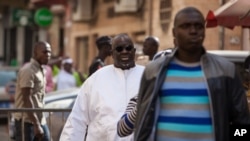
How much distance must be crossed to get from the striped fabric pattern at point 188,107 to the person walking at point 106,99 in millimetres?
1842

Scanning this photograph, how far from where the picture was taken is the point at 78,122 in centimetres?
705

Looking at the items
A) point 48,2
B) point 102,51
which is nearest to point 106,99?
point 102,51

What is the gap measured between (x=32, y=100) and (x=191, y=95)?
18.1ft

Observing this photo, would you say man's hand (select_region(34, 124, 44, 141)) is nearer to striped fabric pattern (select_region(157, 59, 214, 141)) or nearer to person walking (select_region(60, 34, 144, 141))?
person walking (select_region(60, 34, 144, 141))

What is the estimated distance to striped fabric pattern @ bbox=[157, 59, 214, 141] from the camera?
16.7 feet

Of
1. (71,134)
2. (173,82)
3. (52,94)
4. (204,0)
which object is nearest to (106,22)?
(204,0)

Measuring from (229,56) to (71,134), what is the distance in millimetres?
4215

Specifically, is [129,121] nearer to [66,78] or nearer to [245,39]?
[66,78]

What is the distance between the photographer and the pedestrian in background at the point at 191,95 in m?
5.07

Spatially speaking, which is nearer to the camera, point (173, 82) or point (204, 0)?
point (173, 82)

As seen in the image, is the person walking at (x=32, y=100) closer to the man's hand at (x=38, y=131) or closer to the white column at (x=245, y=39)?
the man's hand at (x=38, y=131)

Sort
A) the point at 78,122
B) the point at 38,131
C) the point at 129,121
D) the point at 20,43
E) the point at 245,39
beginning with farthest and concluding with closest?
the point at 20,43 < the point at 245,39 < the point at 38,131 < the point at 78,122 < the point at 129,121

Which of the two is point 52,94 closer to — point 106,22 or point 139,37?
point 139,37

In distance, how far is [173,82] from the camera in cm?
515
